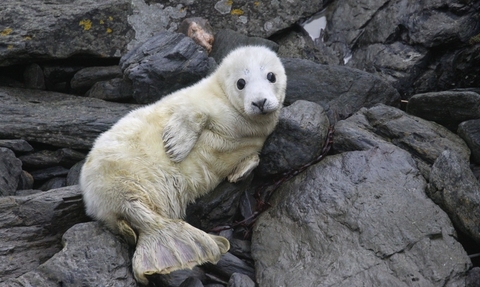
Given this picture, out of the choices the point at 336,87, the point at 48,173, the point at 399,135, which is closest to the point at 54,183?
the point at 48,173

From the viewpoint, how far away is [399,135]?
5.88 meters

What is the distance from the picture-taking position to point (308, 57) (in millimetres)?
7809

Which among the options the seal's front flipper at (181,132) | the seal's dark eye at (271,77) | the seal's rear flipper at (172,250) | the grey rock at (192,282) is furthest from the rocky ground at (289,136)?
the seal's front flipper at (181,132)

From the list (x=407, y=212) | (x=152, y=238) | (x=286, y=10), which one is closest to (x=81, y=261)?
(x=152, y=238)

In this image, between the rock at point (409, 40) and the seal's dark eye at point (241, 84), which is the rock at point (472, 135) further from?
the seal's dark eye at point (241, 84)

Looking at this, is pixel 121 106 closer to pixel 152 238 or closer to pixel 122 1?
pixel 122 1

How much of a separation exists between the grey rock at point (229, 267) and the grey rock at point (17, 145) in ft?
7.76

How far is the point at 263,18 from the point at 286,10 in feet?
1.00

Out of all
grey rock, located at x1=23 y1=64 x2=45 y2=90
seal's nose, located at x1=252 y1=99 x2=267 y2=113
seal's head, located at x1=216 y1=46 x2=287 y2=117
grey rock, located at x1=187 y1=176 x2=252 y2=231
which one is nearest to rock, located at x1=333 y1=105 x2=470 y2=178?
seal's head, located at x1=216 y1=46 x2=287 y2=117

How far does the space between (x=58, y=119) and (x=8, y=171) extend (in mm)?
831

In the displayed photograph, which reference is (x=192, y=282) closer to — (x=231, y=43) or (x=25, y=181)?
(x=25, y=181)

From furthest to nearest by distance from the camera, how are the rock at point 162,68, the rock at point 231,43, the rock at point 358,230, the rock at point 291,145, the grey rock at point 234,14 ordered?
the grey rock at point 234,14 < the rock at point 231,43 < the rock at point 162,68 < the rock at point 291,145 < the rock at point 358,230

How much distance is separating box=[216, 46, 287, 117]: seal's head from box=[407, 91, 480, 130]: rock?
56.4 inches

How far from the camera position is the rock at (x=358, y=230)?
4652 millimetres
